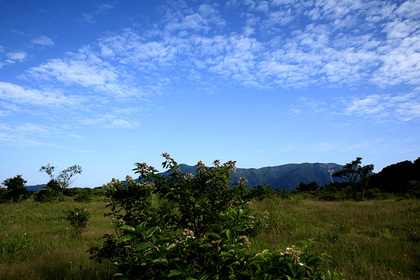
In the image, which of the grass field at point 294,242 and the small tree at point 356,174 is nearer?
the grass field at point 294,242

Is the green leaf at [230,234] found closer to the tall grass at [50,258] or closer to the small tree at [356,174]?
the tall grass at [50,258]

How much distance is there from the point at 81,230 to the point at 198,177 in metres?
7.54

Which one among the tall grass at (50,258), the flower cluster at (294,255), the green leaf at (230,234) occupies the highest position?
the green leaf at (230,234)

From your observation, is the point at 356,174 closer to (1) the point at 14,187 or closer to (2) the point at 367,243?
(2) the point at 367,243

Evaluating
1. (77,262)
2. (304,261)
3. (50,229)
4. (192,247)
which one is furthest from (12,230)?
(304,261)

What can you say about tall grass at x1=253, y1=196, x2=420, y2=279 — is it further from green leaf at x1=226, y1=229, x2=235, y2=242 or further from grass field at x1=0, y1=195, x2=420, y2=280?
green leaf at x1=226, y1=229, x2=235, y2=242

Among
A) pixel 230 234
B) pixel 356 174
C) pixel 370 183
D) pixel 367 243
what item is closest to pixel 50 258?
pixel 230 234

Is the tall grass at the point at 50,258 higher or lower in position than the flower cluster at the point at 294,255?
lower

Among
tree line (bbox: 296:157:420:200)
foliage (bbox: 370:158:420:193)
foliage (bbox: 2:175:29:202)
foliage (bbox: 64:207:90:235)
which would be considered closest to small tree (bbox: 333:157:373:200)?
tree line (bbox: 296:157:420:200)

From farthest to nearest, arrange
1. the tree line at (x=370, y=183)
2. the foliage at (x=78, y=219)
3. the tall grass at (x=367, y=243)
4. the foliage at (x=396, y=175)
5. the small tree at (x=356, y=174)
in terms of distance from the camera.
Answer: the foliage at (x=396, y=175)
the small tree at (x=356, y=174)
the tree line at (x=370, y=183)
the foliage at (x=78, y=219)
the tall grass at (x=367, y=243)

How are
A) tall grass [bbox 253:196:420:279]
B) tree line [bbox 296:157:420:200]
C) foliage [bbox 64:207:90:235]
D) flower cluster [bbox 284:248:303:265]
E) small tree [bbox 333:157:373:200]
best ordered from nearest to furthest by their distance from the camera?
flower cluster [bbox 284:248:303:265], tall grass [bbox 253:196:420:279], foliage [bbox 64:207:90:235], tree line [bbox 296:157:420:200], small tree [bbox 333:157:373:200]

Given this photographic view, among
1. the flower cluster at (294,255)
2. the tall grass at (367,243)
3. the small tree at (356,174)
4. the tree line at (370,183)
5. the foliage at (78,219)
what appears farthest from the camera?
the small tree at (356,174)

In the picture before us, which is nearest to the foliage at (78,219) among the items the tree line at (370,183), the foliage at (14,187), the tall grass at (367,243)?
the tall grass at (367,243)

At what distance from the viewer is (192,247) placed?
7.32 ft
